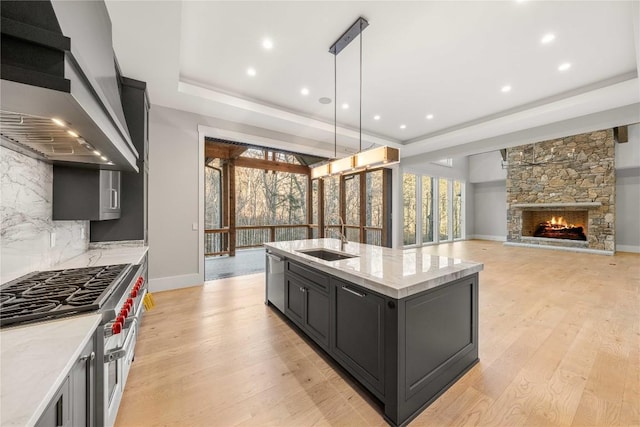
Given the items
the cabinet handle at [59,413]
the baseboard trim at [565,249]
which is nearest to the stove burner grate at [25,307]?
the cabinet handle at [59,413]

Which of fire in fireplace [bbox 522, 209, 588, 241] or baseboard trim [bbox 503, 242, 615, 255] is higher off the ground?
fire in fireplace [bbox 522, 209, 588, 241]

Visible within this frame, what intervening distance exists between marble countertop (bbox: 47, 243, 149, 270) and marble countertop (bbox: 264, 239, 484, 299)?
58.1 inches

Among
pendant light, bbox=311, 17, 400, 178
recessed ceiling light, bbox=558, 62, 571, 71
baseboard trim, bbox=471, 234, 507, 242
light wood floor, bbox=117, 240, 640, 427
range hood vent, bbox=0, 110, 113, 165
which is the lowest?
light wood floor, bbox=117, 240, 640, 427

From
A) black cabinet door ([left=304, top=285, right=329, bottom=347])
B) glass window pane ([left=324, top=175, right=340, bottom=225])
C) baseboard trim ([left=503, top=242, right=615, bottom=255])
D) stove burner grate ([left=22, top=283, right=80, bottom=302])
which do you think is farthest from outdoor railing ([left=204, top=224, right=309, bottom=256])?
baseboard trim ([left=503, top=242, right=615, bottom=255])

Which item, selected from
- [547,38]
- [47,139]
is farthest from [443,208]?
[47,139]

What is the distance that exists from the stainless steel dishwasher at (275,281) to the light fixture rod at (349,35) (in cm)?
243

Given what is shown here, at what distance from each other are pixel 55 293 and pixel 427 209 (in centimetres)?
937

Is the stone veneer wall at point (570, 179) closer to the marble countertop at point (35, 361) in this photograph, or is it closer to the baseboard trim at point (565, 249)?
the baseboard trim at point (565, 249)

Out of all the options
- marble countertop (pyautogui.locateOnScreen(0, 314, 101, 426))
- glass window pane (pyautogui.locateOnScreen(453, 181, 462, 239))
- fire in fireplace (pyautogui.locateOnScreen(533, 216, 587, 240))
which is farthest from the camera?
glass window pane (pyautogui.locateOnScreen(453, 181, 462, 239))

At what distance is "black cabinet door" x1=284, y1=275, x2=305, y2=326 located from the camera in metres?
2.48

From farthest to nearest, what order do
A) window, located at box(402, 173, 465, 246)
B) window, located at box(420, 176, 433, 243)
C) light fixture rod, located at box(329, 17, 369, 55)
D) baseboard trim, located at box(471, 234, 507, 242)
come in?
baseboard trim, located at box(471, 234, 507, 242) < window, located at box(420, 176, 433, 243) < window, located at box(402, 173, 465, 246) < light fixture rod, located at box(329, 17, 369, 55)

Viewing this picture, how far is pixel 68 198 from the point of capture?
217 cm

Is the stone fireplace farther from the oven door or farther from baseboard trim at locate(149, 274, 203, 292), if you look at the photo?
the oven door

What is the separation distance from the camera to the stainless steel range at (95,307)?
112 cm
